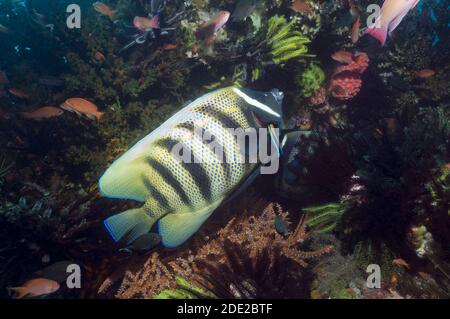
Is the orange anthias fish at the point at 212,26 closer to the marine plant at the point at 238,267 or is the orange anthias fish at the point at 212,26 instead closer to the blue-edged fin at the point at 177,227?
the marine plant at the point at 238,267

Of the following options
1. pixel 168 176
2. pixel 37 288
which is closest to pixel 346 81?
pixel 168 176

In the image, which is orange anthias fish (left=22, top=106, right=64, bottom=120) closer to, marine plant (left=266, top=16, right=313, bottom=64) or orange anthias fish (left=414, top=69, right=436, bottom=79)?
marine plant (left=266, top=16, right=313, bottom=64)

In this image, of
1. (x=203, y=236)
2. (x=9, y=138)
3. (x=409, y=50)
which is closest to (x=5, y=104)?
(x=9, y=138)

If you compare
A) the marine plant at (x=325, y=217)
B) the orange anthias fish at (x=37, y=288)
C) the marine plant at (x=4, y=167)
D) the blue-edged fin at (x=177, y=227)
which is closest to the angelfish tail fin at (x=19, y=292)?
the orange anthias fish at (x=37, y=288)

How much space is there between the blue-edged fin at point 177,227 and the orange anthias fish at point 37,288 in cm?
136

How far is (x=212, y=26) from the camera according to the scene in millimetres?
4211

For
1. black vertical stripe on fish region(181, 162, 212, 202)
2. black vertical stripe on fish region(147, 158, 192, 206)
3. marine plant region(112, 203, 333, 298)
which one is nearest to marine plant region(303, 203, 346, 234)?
marine plant region(112, 203, 333, 298)

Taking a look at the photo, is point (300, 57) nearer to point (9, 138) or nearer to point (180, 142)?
point (180, 142)

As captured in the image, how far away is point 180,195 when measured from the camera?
2164 mm

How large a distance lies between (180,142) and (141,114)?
90.4 inches

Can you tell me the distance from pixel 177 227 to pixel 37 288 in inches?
63.2

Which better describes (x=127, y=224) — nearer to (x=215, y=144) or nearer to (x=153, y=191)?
(x=153, y=191)

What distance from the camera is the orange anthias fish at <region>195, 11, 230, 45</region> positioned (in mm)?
4195

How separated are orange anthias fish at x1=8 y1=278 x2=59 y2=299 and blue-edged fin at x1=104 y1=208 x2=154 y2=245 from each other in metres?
1.28
